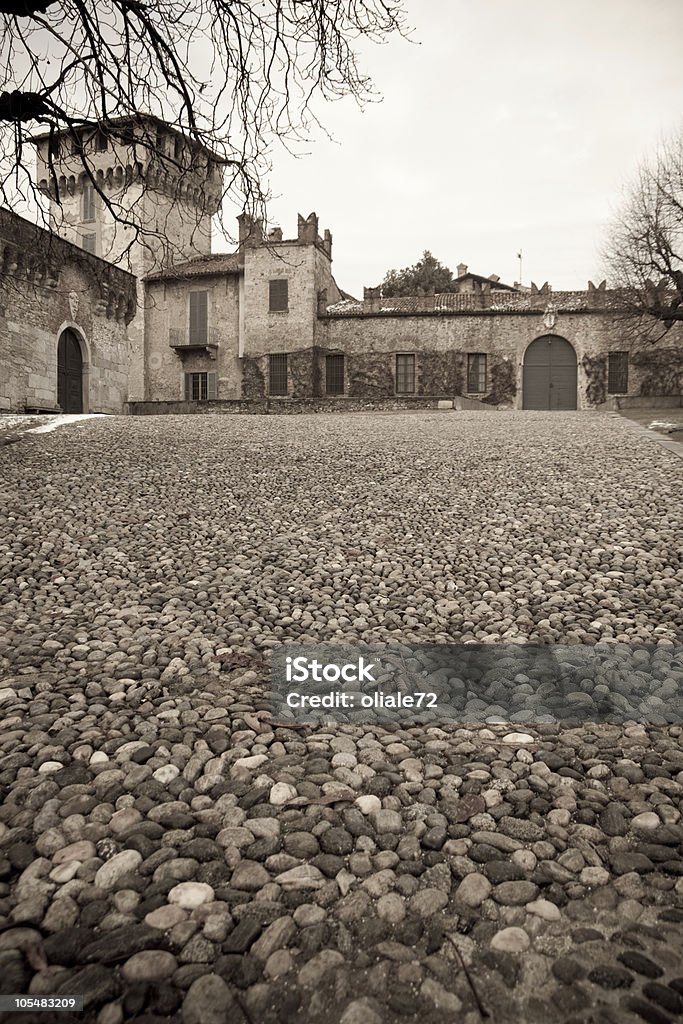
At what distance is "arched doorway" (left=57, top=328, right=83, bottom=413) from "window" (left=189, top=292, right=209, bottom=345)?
1278cm

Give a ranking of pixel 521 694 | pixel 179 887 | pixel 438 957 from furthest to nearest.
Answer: pixel 521 694 → pixel 179 887 → pixel 438 957

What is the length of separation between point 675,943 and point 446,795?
0.71 meters

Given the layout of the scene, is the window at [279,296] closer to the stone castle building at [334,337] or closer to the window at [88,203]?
the stone castle building at [334,337]

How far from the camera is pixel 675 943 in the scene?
1.44 m

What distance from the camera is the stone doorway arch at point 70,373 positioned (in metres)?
19.8

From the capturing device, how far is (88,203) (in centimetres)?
3422

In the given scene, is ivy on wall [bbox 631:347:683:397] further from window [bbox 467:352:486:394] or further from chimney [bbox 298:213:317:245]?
chimney [bbox 298:213:317:245]

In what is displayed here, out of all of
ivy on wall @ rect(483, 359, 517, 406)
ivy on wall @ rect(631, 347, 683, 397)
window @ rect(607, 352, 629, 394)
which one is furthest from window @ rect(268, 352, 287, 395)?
ivy on wall @ rect(631, 347, 683, 397)

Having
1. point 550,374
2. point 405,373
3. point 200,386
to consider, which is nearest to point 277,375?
point 200,386

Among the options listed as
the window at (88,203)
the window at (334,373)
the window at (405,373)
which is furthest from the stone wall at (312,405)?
the window at (88,203)

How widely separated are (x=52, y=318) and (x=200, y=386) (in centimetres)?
1438

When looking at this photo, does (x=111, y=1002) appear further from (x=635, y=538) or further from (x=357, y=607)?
(x=635, y=538)

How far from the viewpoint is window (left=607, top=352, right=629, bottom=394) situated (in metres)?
30.0

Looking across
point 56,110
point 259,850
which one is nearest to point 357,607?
point 259,850
